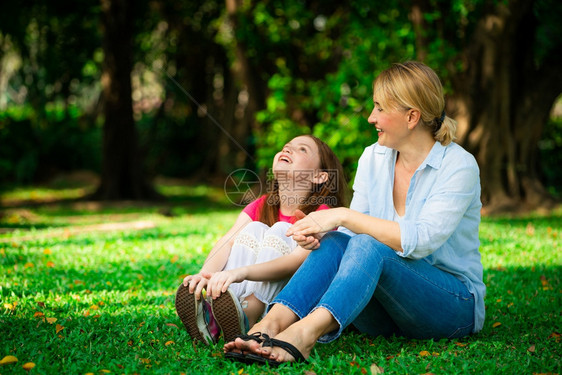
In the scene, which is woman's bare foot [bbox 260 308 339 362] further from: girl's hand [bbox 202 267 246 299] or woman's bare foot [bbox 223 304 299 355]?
girl's hand [bbox 202 267 246 299]

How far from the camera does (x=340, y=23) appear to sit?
1072 centimetres

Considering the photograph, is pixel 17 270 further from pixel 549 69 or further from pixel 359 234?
pixel 549 69

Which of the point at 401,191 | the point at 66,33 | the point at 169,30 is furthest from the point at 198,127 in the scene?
the point at 401,191

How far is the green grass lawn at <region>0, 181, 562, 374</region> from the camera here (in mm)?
2688

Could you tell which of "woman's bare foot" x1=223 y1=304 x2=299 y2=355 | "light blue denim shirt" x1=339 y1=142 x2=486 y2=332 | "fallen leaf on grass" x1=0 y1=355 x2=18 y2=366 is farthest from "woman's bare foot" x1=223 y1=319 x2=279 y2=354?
"fallen leaf on grass" x1=0 y1=355 x2=18 y2=366

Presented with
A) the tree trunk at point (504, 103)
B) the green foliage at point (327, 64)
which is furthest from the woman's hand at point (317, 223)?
the tree trunk at point (504, 103)

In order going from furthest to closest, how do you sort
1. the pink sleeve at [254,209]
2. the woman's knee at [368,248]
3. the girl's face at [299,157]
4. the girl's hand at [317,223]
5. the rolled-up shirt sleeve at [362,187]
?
the pink sleeve at [254,209]
the girl's face at [299,157]
the rolled-up shirt sleeve at [362,187]
the girl's hand at [317,223]
the woman's knee at [368,248]

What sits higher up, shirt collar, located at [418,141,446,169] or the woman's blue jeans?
shirt collar, located at [418,141,446,169]

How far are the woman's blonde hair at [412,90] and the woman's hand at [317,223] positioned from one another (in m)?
0.60

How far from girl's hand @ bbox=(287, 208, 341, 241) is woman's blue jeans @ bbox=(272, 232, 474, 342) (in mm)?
102

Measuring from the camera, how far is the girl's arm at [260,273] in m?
2.82

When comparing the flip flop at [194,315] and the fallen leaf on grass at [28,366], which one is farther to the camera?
the flip flop at [194,315]

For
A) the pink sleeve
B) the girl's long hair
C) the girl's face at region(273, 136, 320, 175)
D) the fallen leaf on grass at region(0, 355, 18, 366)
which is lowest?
the fallen leaf on grass at region(0, 355, 18, 366)

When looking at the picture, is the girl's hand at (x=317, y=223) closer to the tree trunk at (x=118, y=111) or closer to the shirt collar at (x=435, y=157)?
the shirt collar at (x=435, y=157)
